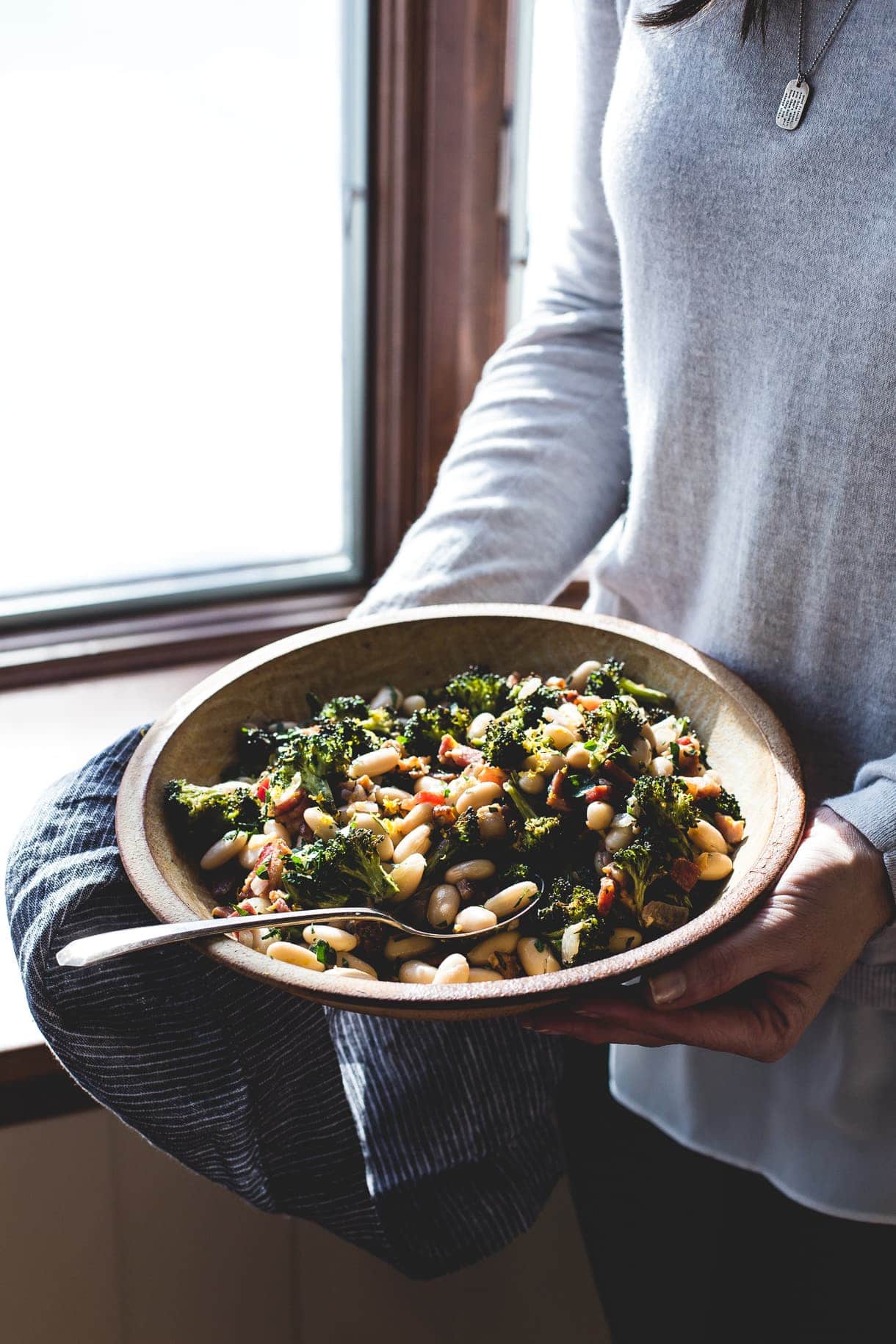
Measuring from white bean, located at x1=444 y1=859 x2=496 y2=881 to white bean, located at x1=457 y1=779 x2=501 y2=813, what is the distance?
0.04 metres

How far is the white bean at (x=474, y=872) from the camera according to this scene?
77cm

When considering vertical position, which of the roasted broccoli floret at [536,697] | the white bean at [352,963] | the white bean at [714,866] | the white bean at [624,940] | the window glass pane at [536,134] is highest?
the window glass pane at [536,134]

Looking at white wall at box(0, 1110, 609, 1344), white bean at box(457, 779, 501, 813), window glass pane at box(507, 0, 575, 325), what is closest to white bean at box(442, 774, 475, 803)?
white bean at box(457, 779, 501, 813)

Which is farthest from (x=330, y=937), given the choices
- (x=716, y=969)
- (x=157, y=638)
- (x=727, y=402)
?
(x=157, y=638)

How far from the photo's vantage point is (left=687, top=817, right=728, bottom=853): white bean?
0.76 meters

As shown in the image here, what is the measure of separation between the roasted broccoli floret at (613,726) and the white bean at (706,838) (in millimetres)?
81

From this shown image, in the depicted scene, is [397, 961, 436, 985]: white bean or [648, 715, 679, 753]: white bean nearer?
[397, 961, 436, 985]: white bean

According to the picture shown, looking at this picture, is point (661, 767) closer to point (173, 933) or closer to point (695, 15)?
point (173, 933)

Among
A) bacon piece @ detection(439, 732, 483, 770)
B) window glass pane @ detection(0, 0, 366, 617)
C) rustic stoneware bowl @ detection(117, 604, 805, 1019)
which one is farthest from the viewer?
window glass pane @ detection(0, 0, 366, 617)

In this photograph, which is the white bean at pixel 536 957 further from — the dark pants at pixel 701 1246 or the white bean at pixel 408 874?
the dark pants at pixel 701 1246

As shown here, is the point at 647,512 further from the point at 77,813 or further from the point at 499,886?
the point at 77,813

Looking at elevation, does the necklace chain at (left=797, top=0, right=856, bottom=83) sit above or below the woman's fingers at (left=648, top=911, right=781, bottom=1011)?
above

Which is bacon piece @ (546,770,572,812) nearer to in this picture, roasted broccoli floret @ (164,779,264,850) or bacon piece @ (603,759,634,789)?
bacon piece @ (603,759,634,789)

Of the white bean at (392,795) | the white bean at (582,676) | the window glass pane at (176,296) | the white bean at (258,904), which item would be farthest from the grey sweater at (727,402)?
the window glass pane at (176,296)
